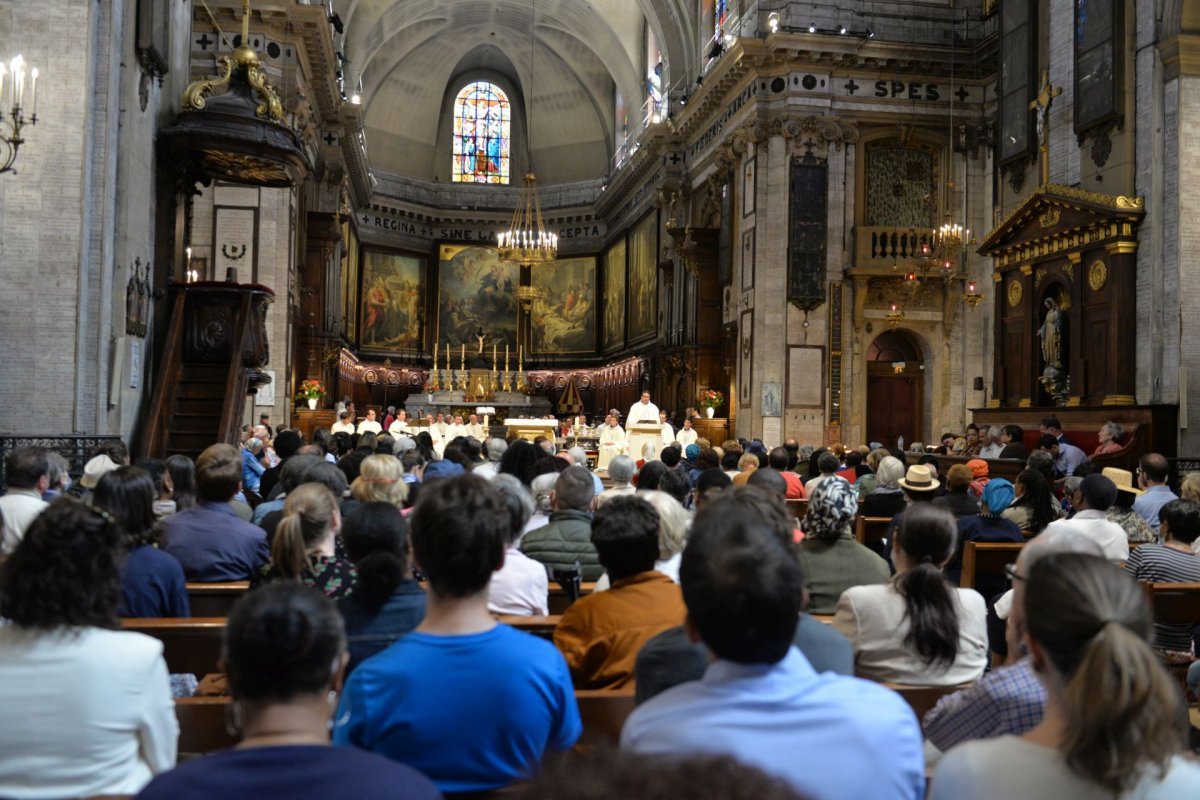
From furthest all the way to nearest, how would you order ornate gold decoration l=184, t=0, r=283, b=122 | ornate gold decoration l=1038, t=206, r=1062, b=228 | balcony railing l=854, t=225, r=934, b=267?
balcony railing l=854, t=225, r=934, b=267 < ornate gold decoration l=1038, t=206, r=1062, b=228 < ornate gold decoration l=184, t=0, r=283, b=122

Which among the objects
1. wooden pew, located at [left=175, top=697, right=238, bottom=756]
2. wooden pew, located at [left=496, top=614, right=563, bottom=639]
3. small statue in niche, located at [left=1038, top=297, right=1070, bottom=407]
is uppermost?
small statue in niche, located at [left=1038, top=297, right=1070, bottom=407]

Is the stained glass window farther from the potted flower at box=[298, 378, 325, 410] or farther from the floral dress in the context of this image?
the floral dress

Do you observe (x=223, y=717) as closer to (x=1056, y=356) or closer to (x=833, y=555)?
(x=833, y=555)

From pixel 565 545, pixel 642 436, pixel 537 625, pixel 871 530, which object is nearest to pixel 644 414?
pixel 642 436

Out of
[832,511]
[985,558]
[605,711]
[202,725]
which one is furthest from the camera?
[985,558]

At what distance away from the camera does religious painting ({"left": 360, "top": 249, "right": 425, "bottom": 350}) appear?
3791 centimetres

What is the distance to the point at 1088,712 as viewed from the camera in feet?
6.23

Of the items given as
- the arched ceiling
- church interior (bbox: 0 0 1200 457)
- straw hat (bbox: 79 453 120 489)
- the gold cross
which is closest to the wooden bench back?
straw hat (bbox: 79 453 120 489)

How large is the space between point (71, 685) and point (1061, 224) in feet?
53.9

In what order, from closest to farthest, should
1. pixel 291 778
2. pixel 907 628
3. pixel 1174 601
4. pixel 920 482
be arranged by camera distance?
pixel 291 778, pixel 907 628, pixel 1174 601, pixel 920 482

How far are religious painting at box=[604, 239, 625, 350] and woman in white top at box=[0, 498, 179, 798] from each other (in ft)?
109

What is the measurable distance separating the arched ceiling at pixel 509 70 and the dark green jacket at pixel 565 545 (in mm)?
30556

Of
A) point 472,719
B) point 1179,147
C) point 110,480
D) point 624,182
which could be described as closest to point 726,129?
point 624,182

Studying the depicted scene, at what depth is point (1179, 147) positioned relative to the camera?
14.5m
